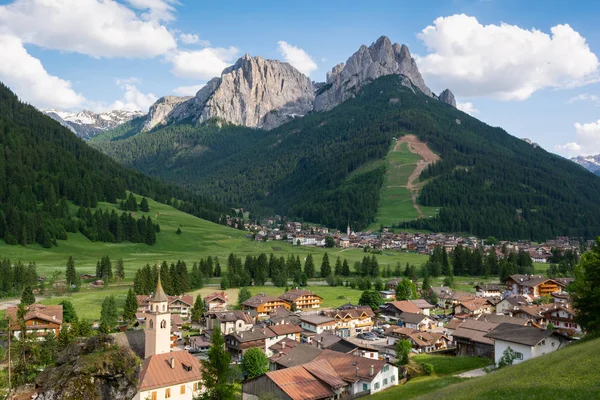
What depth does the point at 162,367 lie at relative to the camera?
151 feet

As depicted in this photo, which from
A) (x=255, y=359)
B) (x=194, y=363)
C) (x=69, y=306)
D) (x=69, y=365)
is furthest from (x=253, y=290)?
(x=69, y=365)

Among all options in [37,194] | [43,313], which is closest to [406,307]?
[43,313]

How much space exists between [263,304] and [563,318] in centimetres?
5595

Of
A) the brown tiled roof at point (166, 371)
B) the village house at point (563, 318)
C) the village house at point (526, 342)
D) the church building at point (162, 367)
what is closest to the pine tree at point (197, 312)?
the church building at point (162, 367)

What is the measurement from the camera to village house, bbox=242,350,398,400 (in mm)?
45625

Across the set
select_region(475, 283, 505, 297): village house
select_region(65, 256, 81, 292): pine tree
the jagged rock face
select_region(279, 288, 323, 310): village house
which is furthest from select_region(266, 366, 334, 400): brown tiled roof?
select_region(475, 283, 505, 297): village house

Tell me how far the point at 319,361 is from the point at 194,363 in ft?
45.0

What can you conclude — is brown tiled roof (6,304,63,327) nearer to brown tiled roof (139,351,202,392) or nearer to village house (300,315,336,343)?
brown tiled roof (139,351,202,392)

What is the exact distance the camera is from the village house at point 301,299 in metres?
104

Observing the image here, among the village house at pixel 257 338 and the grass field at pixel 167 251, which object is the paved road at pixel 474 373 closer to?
the village house at pixel 257 338

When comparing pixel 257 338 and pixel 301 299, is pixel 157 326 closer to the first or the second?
pixel 257 338

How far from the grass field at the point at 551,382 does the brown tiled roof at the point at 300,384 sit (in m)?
16.2

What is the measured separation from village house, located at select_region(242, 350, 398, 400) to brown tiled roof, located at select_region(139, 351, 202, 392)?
5.99m

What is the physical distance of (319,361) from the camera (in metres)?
52.4
